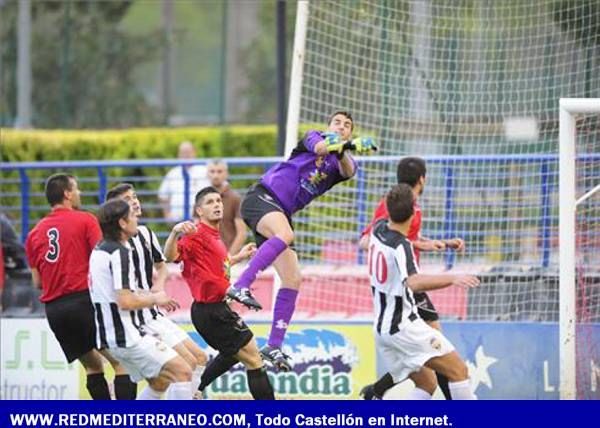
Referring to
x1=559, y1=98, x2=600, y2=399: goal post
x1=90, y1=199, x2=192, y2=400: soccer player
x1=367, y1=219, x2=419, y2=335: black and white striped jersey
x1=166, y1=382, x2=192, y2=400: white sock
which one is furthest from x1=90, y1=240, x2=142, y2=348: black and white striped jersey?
x1=559, y1=98, x2=600, y2=399: goal post

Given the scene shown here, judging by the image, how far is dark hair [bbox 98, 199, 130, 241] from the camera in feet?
37.7

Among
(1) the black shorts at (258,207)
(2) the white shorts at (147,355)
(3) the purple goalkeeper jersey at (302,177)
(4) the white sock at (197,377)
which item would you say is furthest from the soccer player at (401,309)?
(4) the white sock at (197,377)

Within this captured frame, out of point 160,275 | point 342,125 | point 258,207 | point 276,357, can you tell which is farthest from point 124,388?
point 342,125

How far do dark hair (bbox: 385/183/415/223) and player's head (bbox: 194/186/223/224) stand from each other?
1.28m

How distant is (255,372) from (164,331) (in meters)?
0.81

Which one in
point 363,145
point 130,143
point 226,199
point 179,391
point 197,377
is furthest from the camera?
point 130,143

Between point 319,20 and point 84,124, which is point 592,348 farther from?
point 84,124

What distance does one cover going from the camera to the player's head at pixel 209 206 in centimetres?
1220

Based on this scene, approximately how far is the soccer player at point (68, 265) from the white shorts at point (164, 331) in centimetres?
74

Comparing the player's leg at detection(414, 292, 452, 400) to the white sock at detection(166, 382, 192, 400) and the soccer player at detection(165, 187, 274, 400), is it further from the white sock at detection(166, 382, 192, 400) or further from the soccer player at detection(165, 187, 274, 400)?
the white sock at detection(166, 382, 192, 400)

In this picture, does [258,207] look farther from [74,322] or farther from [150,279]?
[74,322]

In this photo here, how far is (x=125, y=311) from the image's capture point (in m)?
11.7

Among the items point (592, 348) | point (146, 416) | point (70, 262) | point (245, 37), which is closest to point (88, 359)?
point (70, 262)

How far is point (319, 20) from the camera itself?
1582 centimetres
